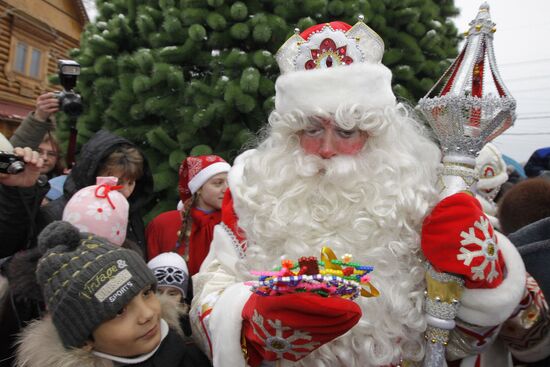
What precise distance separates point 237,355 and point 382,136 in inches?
39.0

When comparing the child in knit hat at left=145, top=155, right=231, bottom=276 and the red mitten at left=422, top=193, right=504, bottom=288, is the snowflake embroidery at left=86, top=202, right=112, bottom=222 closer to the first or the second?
the child in knit hat at left=145, top=155, right=231, bottom=276

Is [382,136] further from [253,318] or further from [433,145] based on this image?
[253,318]

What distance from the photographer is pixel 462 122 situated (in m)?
1.49

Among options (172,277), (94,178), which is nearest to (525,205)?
(172,277)

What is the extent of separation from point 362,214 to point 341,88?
1.64 feet

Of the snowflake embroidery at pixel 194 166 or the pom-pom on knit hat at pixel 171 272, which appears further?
the snowflake embroidery at pixel 194 166

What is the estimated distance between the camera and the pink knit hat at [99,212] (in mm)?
2121

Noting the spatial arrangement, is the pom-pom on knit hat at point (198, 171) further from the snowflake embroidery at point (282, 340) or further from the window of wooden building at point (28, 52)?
the window of wooden building at point (28, 52)

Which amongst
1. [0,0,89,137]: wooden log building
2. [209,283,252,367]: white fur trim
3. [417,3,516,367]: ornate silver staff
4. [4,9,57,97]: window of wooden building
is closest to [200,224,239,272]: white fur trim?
[209,283,252,367]: white fur trim

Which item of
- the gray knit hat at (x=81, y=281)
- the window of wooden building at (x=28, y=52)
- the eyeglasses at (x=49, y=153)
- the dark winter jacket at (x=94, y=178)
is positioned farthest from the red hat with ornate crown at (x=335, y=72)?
the window of wooden building at (x=28, y=52)

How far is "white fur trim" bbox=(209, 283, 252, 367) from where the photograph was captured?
60.0 inches

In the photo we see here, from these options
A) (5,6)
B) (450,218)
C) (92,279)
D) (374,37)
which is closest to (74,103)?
(92,279)

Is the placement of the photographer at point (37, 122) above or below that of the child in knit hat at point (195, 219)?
above

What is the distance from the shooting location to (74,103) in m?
2.75
